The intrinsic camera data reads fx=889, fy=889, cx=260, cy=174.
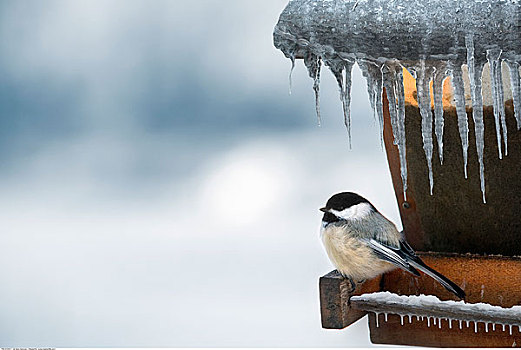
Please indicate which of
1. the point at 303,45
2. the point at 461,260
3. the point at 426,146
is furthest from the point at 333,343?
the point at 303,45

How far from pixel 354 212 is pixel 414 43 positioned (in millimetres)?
428

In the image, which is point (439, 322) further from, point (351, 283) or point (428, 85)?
point (428, 85)

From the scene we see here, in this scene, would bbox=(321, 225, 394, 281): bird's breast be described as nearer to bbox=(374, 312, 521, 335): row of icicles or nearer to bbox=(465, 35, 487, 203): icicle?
bbox=(374, 312, 521, 335): row of icicles

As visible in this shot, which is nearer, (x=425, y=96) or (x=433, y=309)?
(x=425, y=96)

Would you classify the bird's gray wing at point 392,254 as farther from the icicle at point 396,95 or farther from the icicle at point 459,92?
the icicle at point 459,92

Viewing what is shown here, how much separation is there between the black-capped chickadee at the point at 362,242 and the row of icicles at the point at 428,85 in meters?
0.14

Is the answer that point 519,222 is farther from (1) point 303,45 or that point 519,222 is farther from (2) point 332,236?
(1) point 303,45

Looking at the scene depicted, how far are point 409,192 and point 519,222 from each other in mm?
246

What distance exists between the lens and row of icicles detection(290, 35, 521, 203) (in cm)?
146

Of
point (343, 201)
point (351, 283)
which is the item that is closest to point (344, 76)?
point (343, 201)

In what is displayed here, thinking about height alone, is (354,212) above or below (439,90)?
below

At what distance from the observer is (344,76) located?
5.34 ft

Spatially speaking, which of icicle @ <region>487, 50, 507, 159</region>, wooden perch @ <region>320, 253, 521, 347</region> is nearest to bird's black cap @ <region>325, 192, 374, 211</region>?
wooden perch @ <region>320, 253, 521, 347</region>

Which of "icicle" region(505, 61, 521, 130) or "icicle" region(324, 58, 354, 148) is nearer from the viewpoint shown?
"icicle" region(505, 61, 521, 130)
